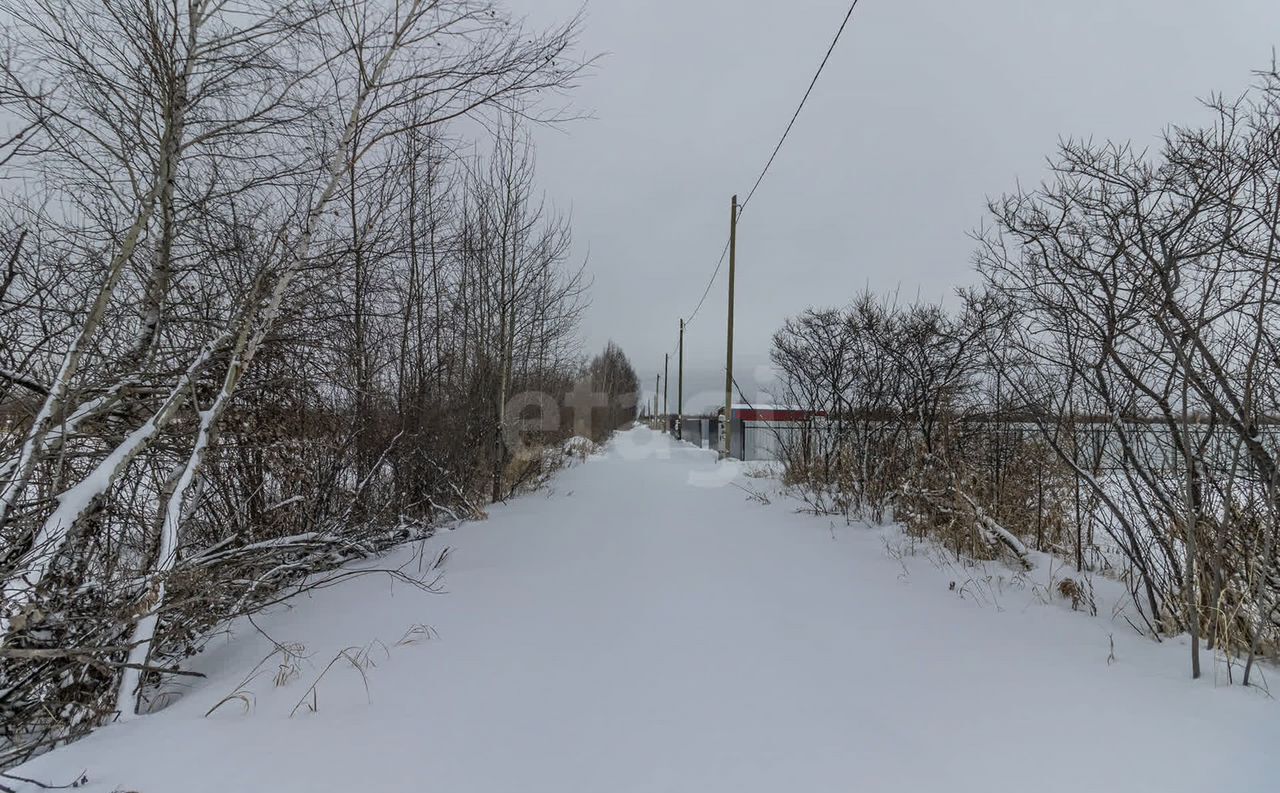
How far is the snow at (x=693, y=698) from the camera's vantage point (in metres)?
1.50

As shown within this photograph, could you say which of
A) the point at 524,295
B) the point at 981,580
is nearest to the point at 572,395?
the point at 524,295

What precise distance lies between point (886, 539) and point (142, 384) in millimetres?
5057

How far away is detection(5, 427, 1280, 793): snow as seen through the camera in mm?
1498

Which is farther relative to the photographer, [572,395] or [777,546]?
[572,395]

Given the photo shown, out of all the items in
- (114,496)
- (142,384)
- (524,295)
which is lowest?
(114,496)

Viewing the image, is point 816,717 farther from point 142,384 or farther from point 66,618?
point 142,384

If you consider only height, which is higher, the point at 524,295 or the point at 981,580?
the point at 524,295

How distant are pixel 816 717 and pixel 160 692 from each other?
268cm

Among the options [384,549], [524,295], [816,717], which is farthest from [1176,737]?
[524,295]

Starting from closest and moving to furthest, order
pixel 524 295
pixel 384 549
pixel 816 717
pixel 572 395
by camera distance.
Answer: pixel 816 717 → pixel 384 549 → pixel 524 295 → pixel 572 395

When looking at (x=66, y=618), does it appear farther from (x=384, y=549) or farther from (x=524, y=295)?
(x=524, y=295)

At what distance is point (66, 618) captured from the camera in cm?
182

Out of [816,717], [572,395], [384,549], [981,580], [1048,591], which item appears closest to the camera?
[816,717]

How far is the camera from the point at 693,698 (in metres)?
1.94
